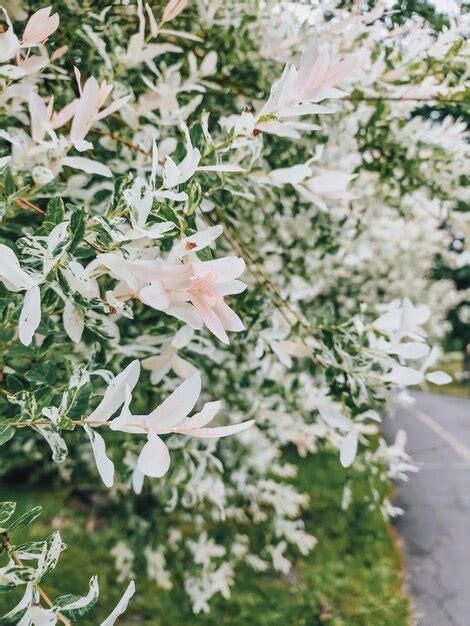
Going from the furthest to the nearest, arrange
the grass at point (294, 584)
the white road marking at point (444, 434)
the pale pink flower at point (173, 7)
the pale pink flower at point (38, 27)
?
the white road marking at point (444, 434)
the grass at point (294, 584)
the pale pink flower at point (173, 7)
the pale pink flower at point (38, 27)

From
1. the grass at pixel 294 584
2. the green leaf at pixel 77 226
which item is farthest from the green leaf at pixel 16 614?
the grass at pixel 294 584

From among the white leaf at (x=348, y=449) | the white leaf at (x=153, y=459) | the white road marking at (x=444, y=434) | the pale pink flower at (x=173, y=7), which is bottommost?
the white road marking at (x=444, y=434)

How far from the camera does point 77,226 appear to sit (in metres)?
1.04

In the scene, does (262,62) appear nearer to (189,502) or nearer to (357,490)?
(189,502)

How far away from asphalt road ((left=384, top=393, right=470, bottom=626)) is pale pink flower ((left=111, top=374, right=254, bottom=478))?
62.3 inches

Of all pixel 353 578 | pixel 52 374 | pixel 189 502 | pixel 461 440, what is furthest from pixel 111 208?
pixel 461 440

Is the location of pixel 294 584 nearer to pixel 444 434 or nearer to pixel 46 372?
pixel 46 372

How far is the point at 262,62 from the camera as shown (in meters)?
2.30

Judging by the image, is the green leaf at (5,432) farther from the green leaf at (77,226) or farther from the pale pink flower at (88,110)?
the pale pink flower at (88,110)

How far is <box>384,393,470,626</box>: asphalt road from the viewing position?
5398 millimetres

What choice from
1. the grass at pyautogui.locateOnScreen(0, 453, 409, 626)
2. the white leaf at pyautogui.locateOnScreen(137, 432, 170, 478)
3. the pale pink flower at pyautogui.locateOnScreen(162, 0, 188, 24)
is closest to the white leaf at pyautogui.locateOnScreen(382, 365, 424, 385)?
the white leaf at pyautogui.locateOnScreen(137, 432, 170, 478)

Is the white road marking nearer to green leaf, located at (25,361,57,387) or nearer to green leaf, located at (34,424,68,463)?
green leaf, located at (25,361,57,387)

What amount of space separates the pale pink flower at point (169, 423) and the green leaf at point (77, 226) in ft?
0.92

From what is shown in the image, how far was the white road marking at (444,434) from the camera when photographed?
11.5 m
